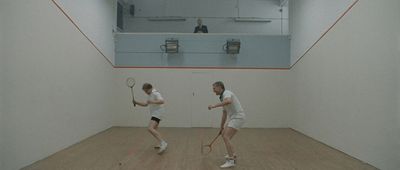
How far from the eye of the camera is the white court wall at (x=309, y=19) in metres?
6.59

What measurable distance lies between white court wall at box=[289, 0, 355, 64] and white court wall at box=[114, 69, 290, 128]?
1117mm

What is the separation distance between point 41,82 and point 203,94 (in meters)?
5.54

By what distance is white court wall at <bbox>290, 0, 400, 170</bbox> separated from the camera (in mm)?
4523

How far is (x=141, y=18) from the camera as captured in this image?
1251cm

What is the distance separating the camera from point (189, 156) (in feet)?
18.1

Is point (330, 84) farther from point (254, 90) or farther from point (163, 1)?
point (163, 1)

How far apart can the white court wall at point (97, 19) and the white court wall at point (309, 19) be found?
195 inches

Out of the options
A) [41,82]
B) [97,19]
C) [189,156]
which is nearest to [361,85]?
[189,156]

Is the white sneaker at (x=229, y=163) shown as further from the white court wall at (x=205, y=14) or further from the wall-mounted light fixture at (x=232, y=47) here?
the white court wall at (x=205, y=14)

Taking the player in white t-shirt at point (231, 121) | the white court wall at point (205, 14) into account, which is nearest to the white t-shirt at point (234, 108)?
the player in white t-shirt at point (231, 121)

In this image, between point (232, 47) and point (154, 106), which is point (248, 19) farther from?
point (154, 106)

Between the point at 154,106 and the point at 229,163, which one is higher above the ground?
the point at 154,106

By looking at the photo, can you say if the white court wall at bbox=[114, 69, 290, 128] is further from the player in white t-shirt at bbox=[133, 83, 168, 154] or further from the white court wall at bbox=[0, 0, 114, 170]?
the player in white t-shirt at bbox=[133, 83, 168, 154]

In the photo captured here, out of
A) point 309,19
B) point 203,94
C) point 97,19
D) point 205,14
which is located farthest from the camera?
point 205,14
